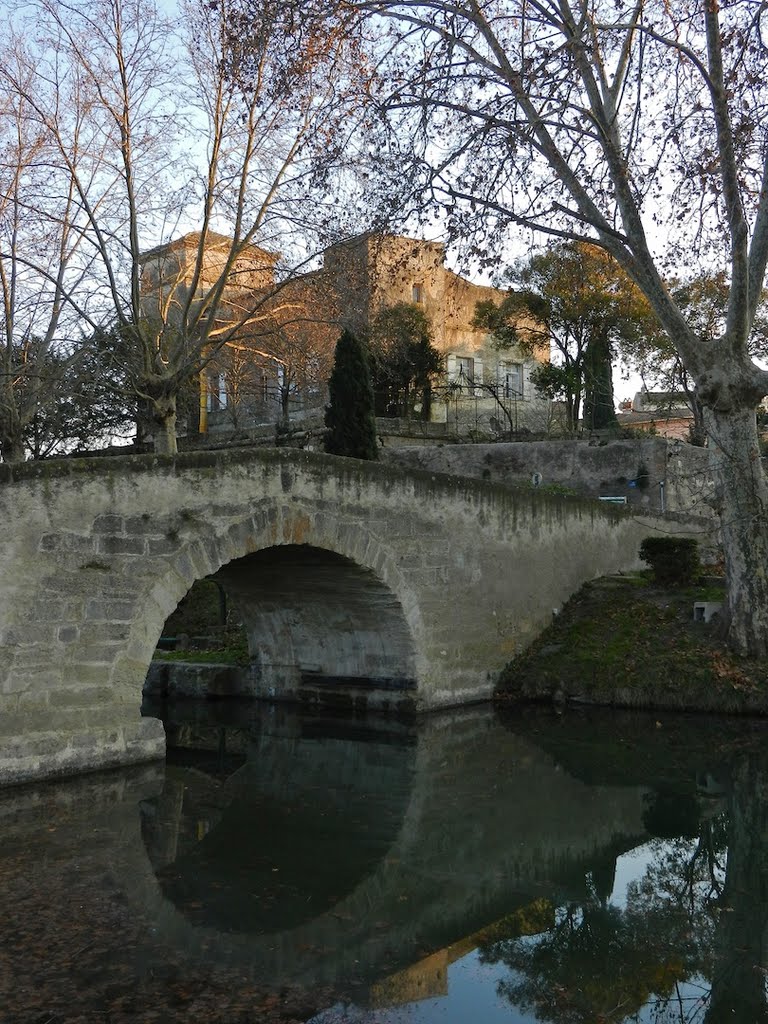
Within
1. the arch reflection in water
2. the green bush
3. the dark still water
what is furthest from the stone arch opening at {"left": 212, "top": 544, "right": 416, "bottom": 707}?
the green bush

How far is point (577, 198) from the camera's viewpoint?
1162 centimetres

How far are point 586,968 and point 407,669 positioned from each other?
745 cm

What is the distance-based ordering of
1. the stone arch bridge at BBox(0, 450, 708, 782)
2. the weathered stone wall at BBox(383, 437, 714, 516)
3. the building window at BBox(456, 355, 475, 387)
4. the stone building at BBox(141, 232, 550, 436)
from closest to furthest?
1. the stone arch bridge at BBox(0, 450, 708, 782)
2. the stone building at BBox(141, 232, 550, 436)
3. the weathered stone wall at BBox(383, 437, 714, 516)
4. the building window at BBox(456, 355, 475, 387)

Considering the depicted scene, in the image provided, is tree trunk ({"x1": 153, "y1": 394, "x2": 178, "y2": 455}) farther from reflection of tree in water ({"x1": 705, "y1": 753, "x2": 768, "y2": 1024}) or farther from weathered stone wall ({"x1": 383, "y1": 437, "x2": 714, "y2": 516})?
weathered stone wall ({"x1": 383, "y1": 437, "x2": 714, "y2": 516})

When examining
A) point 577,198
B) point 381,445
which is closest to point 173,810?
point 577,198

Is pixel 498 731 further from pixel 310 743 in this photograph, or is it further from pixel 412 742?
pixel 310 743

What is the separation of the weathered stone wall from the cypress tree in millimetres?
2932

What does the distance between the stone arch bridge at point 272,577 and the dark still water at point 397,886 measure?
104cm

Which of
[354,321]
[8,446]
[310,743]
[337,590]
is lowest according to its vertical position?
[310,743]

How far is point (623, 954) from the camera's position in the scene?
16.1ft

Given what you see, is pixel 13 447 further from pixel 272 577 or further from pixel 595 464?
pixel 595 464

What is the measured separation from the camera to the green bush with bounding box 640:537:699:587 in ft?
49.3

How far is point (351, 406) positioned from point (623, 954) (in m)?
16.0

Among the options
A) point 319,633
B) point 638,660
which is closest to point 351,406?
point 319,633
